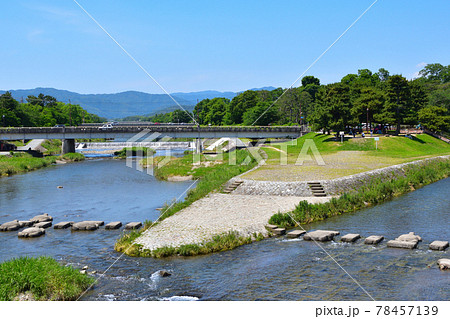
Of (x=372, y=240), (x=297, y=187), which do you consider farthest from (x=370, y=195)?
(x=372, y=240)

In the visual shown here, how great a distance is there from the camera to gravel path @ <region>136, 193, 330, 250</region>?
29.4m

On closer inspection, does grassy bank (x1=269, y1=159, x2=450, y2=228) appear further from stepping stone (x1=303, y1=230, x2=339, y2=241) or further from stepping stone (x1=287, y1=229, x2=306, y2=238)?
stepping stone (x1=303, y1=230, x2=339, y2=241)

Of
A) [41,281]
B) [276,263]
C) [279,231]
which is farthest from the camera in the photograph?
[279,231]

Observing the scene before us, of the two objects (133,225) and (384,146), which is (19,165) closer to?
(133,225)

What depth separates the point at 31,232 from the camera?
33.3 m

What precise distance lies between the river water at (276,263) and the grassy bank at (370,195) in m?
1.21

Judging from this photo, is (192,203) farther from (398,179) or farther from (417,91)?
(417,91)

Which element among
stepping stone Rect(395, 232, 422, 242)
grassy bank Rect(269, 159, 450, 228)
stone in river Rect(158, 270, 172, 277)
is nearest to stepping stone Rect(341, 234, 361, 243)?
stepping stone Rect(395, 232, 422, 242)

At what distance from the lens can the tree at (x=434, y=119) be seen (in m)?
96.4

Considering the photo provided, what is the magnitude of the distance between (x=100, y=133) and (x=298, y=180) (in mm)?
79050

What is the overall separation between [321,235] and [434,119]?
256ft

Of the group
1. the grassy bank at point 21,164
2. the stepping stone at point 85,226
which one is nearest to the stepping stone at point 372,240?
the stepping stone at point 85,226

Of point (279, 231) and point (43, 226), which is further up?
point (279, 231)

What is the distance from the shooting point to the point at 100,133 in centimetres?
11444
